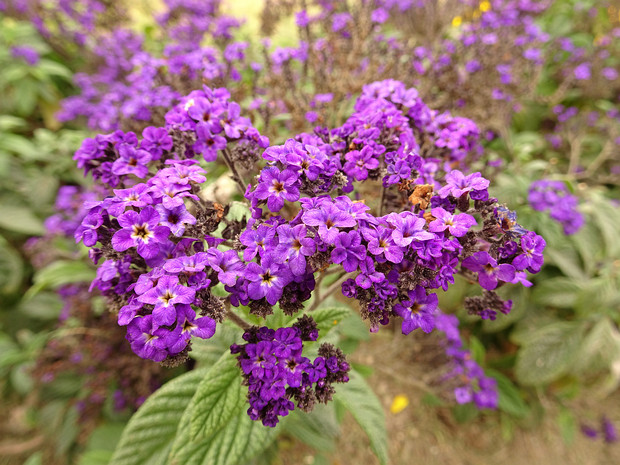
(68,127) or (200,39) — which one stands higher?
(200,39)

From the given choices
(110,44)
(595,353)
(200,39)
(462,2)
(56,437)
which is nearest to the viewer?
(595,353)

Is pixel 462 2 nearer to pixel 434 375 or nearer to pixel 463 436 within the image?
pixel 434 375

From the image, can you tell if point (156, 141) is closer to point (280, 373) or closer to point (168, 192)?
point (168, 192)

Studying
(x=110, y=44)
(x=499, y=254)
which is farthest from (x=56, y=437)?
(x=110, y=44)

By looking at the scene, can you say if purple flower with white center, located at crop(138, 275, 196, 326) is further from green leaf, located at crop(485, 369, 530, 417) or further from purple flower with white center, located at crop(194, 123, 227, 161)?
green leaf, located at crop(485, 369, 530, 417)

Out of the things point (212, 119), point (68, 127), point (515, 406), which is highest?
point (68, 127)

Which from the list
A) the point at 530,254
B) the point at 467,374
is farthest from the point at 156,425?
the point at 467,374

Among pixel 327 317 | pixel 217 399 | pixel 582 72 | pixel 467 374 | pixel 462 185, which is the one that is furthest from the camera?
pixel 582 72
